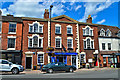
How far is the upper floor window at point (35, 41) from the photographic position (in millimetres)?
21922

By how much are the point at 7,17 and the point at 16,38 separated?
4119mm

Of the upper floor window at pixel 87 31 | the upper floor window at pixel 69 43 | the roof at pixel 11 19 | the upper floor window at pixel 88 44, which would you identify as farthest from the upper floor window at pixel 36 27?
the upper floor window at pixel 88 44

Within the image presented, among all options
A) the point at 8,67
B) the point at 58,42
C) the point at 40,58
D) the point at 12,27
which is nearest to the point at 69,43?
the point at 58,42

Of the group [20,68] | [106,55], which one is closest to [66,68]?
[20,68]

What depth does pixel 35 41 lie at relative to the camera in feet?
72.9

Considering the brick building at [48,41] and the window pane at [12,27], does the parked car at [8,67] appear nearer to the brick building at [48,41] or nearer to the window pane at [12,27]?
the brick building at [48,41]

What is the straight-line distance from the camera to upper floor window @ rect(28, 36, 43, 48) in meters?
21.9

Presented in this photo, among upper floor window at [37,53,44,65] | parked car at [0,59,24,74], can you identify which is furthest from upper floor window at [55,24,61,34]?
parked car at [0,59,24,74]

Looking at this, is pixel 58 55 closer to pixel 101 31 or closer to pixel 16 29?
pixel 16 29

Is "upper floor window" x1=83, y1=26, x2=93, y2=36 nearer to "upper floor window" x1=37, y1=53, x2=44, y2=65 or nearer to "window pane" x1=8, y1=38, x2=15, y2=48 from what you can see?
"upper floor window" x1=37, y1=53, x2=44, y2=65

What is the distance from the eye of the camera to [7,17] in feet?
70.6

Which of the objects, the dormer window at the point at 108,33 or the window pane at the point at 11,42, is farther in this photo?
the dormer window at the point at 108,33

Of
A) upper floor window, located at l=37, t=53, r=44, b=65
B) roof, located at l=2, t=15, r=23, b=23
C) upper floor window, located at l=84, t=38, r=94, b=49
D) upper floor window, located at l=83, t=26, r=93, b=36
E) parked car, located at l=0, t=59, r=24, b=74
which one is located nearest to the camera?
parked car, located at l=0, t=59, r=24, b=74

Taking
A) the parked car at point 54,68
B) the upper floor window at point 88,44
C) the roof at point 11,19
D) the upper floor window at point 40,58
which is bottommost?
the parked car at point 54,68
